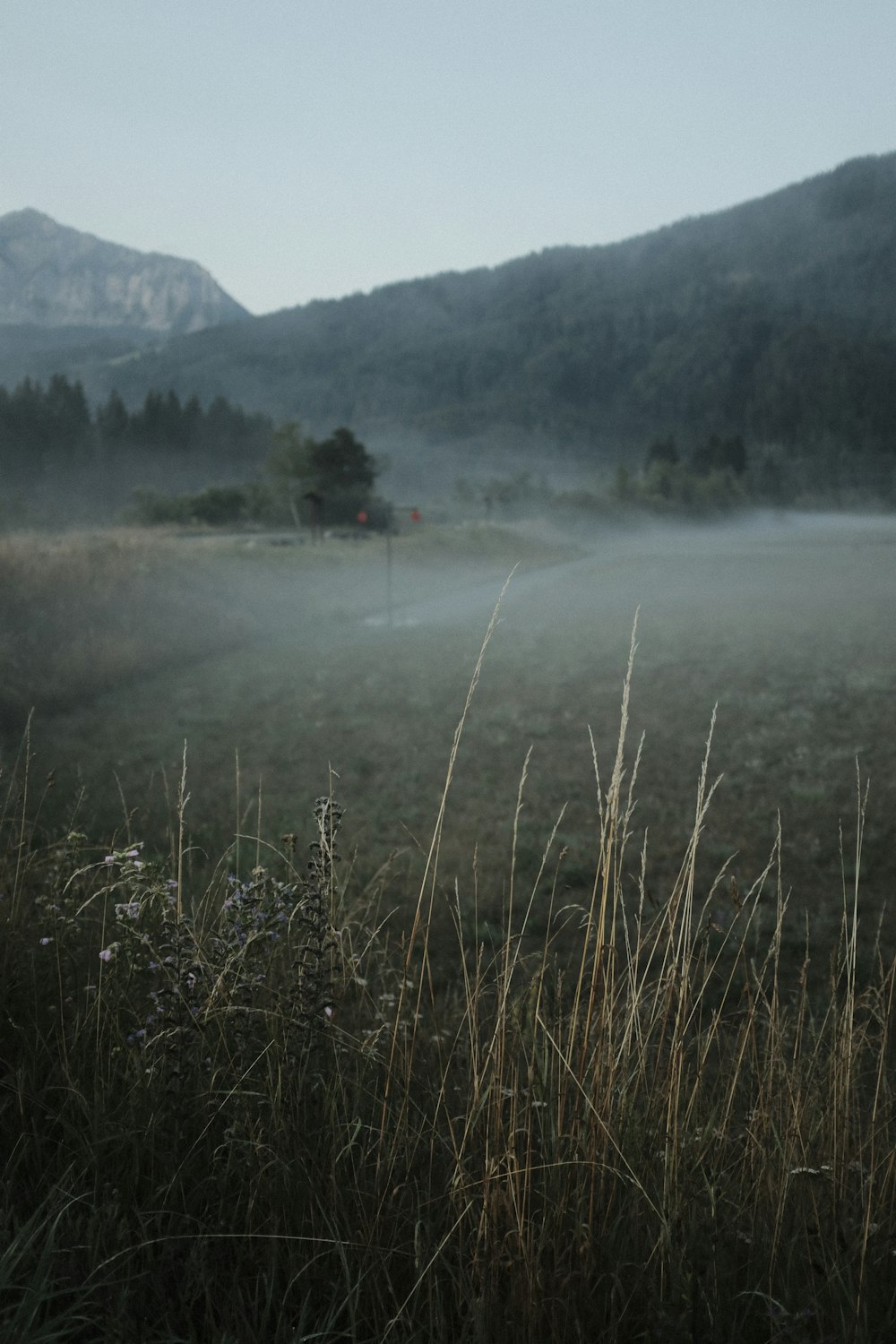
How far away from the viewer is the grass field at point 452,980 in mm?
1628

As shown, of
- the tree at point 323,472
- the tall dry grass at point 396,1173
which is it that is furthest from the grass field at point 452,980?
the tree at point 323,472

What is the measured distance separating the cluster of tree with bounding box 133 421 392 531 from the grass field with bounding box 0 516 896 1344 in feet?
66.2

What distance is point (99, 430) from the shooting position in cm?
5631

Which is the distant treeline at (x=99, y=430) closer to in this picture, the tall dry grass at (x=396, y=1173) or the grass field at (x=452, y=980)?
the grass field at (x=452, y=980)

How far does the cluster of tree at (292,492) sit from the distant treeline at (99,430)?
57.3 ft

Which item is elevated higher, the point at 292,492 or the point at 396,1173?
the point at 292,492

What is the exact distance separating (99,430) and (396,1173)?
198ft

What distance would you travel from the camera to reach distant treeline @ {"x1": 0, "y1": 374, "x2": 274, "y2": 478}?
175ft

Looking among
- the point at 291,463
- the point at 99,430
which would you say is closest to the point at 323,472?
the point at 291,463

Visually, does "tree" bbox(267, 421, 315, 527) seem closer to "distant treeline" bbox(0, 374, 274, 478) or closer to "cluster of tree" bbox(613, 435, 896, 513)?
"distant treeline" bbox(0, 374, 274, 478)

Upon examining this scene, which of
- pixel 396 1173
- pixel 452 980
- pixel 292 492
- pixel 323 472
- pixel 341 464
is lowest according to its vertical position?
pixel 452 980

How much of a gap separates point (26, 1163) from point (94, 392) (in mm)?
160423

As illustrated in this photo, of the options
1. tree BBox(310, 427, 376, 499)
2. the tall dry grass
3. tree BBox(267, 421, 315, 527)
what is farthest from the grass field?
tree BBox(310, 427, 376, 499)

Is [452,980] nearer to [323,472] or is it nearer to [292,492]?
[292,492]
